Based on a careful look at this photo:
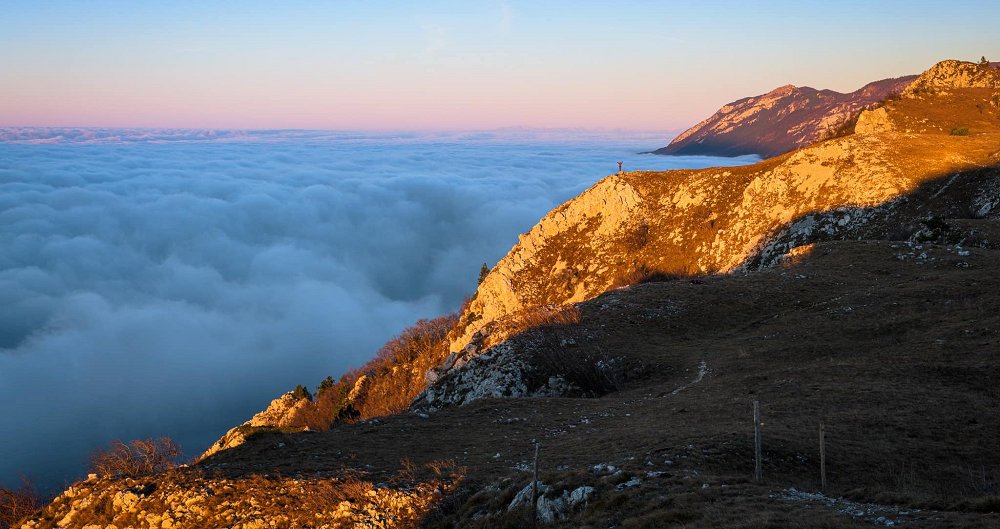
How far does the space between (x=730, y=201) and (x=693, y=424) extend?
7188 centimetres

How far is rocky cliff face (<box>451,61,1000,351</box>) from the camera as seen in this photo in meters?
71.2

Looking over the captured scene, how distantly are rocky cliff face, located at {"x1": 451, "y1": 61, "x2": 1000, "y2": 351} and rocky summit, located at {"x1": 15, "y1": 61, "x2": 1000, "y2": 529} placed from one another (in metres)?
10.9

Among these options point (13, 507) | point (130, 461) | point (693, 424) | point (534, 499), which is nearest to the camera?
point (534, 499)

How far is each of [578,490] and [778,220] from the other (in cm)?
6936

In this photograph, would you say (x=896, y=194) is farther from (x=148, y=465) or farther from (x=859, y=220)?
(x=148, y=465)

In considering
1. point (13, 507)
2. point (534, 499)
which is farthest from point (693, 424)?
point (13, 507)

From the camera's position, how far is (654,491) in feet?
43.1

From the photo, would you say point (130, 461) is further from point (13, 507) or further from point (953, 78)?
point (953, 78)

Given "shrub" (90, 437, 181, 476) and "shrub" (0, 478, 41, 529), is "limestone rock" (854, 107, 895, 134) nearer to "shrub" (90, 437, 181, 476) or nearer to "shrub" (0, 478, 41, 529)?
"shrub" (90, 437, 181, 476)

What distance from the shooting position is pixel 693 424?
2023cm

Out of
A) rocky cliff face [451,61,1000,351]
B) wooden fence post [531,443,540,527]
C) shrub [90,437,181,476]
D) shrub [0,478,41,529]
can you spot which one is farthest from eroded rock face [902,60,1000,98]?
shrub [0,478,41,529]

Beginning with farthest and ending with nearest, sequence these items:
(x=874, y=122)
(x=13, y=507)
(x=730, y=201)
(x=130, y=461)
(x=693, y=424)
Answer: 1. (x=874, y=122)
2. (x=730, y=201)
3. (x=130, y=461)
4. (x=13, y=507)
5. (x=693, y=424)

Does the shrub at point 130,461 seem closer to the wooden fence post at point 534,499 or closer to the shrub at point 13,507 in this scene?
the shrub at point 13,507

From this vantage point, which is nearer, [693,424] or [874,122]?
[693,424]
